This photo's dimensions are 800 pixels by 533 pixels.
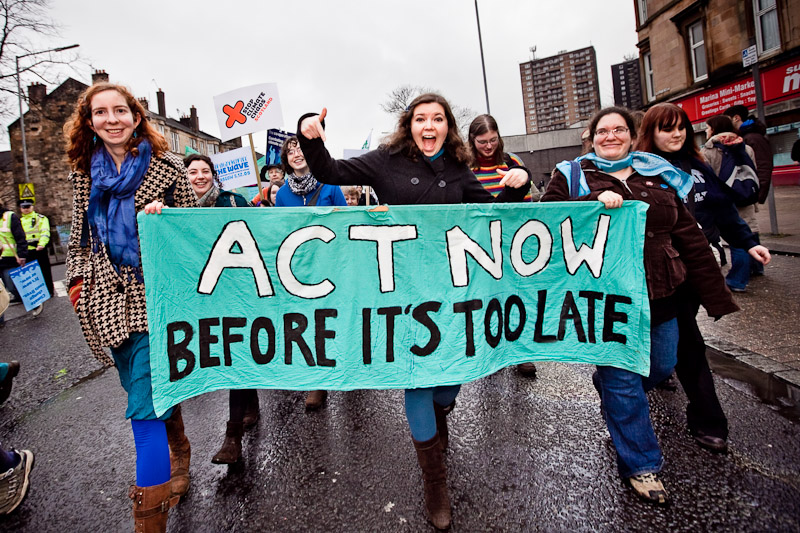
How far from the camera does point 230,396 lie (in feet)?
9.09

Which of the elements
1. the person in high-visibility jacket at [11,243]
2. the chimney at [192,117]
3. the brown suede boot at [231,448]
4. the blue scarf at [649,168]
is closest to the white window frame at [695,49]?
the blue scarf at [649,168]

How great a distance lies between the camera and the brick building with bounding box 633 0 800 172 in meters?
15.2

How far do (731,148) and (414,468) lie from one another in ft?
15.7

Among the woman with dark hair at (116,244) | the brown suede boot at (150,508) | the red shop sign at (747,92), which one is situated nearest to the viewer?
the brown suede boot at (150,508)

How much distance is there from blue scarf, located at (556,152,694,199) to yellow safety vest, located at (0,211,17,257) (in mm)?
8806

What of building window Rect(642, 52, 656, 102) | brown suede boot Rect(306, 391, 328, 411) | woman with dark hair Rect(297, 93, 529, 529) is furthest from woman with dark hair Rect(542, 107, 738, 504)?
building window Rect(642, 52, 656, 102)

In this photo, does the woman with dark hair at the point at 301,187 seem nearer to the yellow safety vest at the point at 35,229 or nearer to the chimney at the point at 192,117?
the yellow safety vest at the point at 35,229

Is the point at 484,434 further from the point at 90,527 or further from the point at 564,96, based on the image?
the point at 564,96

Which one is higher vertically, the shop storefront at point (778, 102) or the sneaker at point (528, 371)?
the shop storefront at point (778, 102)

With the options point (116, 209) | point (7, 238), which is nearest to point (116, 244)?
point (116, 209)

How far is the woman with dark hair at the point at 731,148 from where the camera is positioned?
485cm

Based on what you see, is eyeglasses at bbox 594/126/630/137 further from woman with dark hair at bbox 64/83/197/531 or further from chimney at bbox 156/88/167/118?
chimney at bbox 156/88/167/118

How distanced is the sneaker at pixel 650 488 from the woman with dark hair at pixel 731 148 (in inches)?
126

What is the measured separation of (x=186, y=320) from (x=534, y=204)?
1820mm
